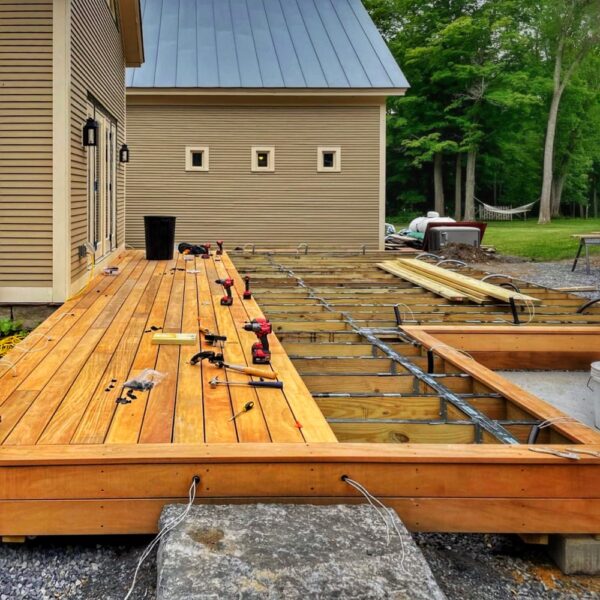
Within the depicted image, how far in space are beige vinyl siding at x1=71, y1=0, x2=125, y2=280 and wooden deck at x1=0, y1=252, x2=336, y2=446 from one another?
5.01 feet

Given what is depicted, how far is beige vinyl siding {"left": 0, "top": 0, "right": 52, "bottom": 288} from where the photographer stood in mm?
5859

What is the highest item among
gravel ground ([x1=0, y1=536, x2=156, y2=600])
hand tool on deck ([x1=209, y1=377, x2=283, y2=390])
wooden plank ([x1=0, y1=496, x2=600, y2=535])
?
hand tool on deck ([x1=209, y1=377, x2=283, y2=390])

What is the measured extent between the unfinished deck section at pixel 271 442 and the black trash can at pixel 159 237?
4.71m

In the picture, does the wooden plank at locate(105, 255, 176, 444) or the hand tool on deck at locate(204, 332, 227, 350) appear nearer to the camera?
the wooden plank at locate(105, 255, 176, 444)

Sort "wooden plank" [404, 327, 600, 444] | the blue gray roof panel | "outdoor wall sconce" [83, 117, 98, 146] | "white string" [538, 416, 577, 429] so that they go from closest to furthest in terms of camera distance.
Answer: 1. "wooden plank" [404, 327, 600, 444]
2. "white string" [538, 416, 577, 429]
3. "outdoor wall sconce" [83, 117, 98, 146]
4. the blue gray roof panel

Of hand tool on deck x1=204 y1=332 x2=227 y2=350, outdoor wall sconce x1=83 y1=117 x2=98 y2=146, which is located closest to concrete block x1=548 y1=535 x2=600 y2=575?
hand tool on deck x1=204 y1=332 x2=227 y2=350

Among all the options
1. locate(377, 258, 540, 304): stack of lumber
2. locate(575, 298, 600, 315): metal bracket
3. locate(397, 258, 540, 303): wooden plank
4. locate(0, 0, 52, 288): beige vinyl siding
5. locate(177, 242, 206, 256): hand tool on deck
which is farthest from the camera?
locate(177, 242, 206, 256): hand tool on deck

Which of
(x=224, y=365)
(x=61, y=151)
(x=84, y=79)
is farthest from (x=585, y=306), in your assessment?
(x=84, y=79)

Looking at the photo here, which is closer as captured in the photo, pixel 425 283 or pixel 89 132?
pixel 89 132

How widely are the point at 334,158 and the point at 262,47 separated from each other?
3377mm

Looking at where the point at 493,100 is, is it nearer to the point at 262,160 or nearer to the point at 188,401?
the point at 262,160

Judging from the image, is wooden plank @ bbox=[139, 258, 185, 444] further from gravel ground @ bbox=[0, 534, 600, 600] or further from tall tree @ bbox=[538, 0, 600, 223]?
tall tree @ bbox=[538, 0, 600, 223]

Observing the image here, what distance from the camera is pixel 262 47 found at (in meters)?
15.3

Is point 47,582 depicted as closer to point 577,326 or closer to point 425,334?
point 425,334
